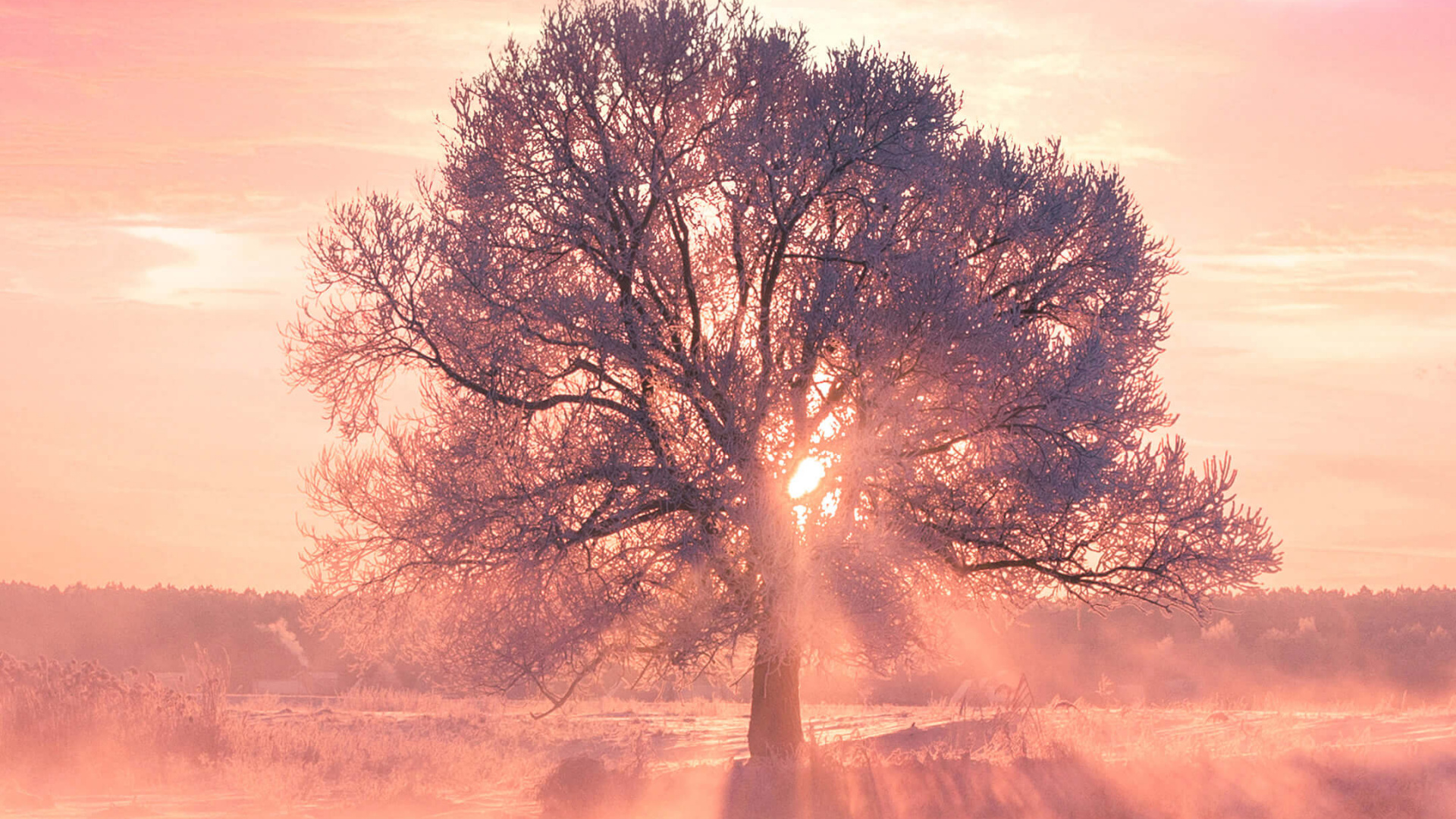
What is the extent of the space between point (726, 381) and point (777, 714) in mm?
4666

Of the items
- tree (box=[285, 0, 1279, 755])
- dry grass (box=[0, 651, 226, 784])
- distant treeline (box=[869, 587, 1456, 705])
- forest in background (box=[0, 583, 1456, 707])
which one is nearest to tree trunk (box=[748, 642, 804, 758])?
tree (box=[285, 0, 1279, 755])

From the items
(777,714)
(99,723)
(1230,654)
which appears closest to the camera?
(777,714)

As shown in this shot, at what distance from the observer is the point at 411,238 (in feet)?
50.2

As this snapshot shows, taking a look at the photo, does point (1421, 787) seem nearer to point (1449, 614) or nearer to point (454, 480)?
point (454, 480)

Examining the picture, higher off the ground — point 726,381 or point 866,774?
point 726,381

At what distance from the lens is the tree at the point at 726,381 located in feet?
47.9

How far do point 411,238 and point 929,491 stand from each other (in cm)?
702

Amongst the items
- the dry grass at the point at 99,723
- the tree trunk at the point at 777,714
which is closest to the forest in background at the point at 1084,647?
the dry grass at the point at 99,723

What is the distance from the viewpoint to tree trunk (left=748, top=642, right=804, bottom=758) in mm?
16359

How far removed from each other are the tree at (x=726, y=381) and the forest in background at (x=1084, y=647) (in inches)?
810

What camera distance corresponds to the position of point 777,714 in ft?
54.2

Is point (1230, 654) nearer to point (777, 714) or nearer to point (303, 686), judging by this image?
point (303, 686)

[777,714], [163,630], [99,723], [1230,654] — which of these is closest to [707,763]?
[777,714]

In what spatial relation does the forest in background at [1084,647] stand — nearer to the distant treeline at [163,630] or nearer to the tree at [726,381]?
the distant treeline at [163,630]
